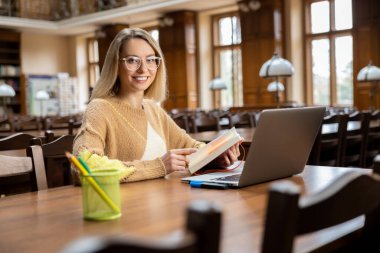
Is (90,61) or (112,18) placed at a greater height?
(112,18)

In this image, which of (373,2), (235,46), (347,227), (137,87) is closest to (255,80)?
(235,46)

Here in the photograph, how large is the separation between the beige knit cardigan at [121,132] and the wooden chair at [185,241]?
4.07ft

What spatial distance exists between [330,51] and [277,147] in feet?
36.3

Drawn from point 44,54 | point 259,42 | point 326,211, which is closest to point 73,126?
point 326,211

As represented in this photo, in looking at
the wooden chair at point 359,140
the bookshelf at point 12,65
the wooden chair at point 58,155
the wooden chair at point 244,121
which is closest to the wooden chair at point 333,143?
the wooden chair at point 359,140

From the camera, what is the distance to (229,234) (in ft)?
3.39

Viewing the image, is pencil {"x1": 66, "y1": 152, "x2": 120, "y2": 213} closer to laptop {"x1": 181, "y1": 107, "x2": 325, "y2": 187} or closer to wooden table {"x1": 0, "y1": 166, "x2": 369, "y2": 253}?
wooden table {"x1": 0, "y1": 166, "x2": 369, "y2": 253}

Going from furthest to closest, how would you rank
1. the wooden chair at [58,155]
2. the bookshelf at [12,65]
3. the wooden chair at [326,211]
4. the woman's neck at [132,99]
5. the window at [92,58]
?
the window at [92,58] → the bookshelf at [12,65] → the wooden chair at [58,155] → the woman's neck at [132,99] → the wooden chair at [326,211]

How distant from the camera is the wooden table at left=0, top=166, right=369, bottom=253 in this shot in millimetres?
1010

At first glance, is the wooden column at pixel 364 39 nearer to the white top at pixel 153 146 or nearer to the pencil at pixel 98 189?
the white top at pixel 153 146

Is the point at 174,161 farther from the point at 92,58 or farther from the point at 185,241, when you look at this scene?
the point at 92,58

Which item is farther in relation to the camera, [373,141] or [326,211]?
[373,141]

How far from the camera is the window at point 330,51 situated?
38.8ft

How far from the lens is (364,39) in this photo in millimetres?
11039
